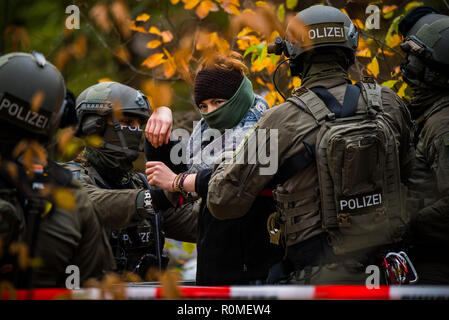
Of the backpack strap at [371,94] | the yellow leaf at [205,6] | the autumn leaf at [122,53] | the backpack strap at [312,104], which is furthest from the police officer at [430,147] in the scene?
the autumn leaf at [122,53]

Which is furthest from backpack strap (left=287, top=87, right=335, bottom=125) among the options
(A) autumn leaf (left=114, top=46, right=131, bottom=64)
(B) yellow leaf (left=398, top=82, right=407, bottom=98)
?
(A) autumn leaf (left=114, top=46, right=131, bottom=64)

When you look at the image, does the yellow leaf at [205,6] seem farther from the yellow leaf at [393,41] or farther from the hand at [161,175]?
the hand at [161,175]

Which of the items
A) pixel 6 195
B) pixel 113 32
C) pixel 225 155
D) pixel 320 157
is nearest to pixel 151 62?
pixel 113 32

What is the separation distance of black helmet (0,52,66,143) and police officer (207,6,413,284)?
1.08 meters

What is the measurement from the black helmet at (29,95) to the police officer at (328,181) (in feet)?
3.55

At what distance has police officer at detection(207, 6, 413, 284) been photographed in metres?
3.37

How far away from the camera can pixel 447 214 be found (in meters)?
3.87

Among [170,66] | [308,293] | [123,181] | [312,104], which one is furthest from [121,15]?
[308,293]

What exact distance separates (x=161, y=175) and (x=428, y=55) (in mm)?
1981

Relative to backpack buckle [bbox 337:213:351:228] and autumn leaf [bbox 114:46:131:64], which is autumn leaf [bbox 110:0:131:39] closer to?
autumn leaf [bbox 114:46:131:64]

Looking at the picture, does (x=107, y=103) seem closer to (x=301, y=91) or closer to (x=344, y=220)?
(x=301, y=91)

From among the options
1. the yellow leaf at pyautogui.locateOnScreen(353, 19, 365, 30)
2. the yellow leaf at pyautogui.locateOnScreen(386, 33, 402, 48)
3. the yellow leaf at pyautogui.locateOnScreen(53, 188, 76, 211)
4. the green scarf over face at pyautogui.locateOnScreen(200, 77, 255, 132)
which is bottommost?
the yellow leaf at pyautogui.locateOnScreen(53, 188, 76, 211)

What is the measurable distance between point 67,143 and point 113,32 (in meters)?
6.37
